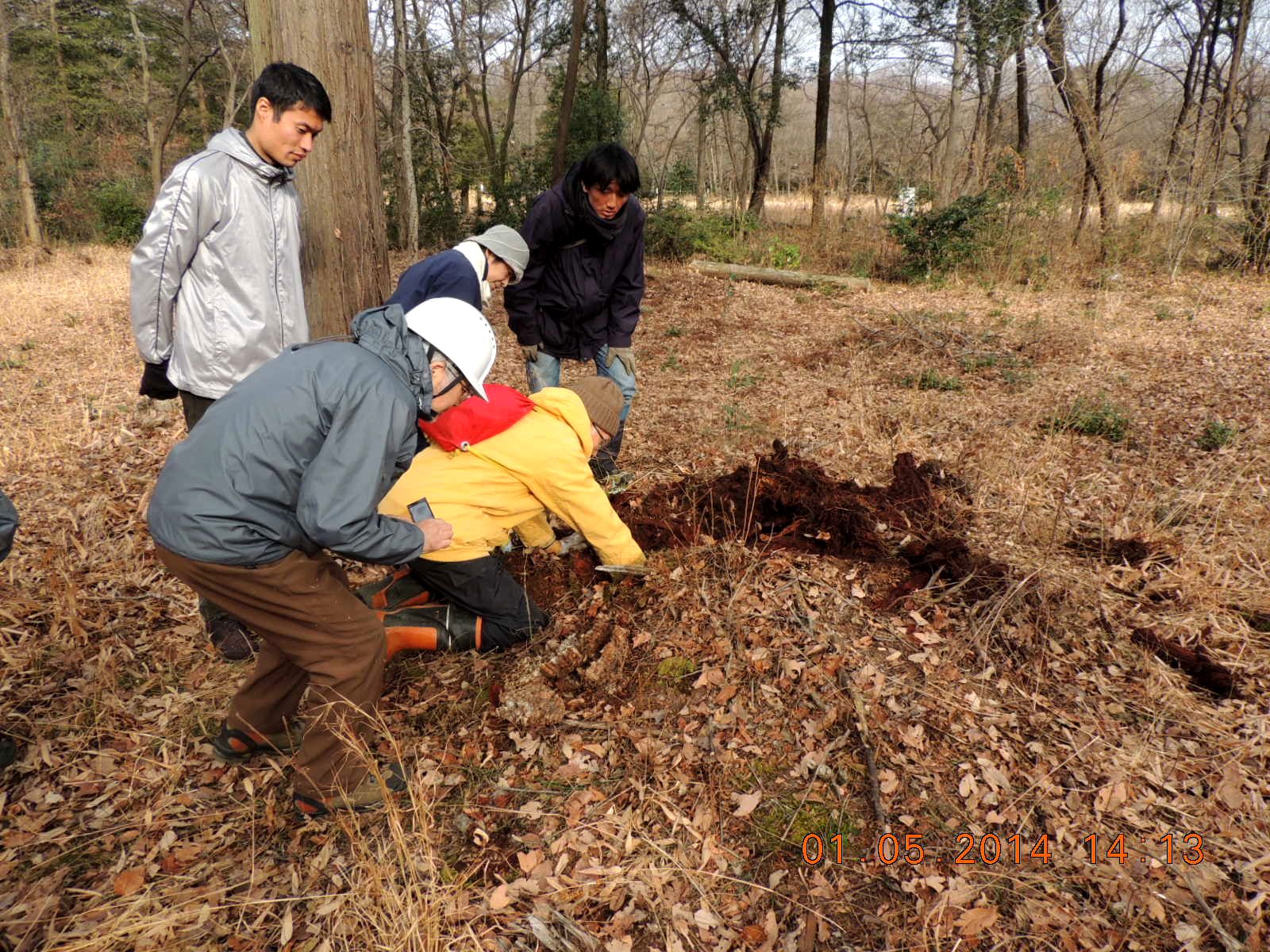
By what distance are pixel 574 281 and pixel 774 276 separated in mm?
8728

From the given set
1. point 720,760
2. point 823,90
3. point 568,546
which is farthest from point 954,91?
point 720,760

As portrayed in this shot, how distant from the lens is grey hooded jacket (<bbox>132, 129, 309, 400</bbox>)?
2.55 m

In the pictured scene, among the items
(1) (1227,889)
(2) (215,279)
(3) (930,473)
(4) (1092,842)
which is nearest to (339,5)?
(2) (215,279)

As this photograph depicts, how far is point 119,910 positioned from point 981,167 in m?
14.4

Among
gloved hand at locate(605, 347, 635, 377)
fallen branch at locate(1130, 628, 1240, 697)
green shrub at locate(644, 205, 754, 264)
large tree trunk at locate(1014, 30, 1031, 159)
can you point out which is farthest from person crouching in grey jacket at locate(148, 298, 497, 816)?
large tree trunk at locate(1014, 30, 1031, 159)

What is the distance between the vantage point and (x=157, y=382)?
2.82 metres

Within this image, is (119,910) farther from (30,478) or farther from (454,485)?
(30,478)

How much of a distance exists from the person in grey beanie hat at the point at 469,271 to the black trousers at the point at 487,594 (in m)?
1.21

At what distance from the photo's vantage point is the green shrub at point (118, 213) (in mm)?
16859

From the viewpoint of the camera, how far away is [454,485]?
2898 mm

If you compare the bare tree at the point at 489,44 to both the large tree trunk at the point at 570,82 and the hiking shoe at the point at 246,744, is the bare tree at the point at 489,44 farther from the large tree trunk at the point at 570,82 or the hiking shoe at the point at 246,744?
the hiking shoe at the point at 246,744

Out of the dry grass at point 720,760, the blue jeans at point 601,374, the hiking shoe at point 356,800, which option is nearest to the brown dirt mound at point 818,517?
the dry grass at point 720,760

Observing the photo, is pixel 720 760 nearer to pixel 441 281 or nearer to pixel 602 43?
pixel 441 281
